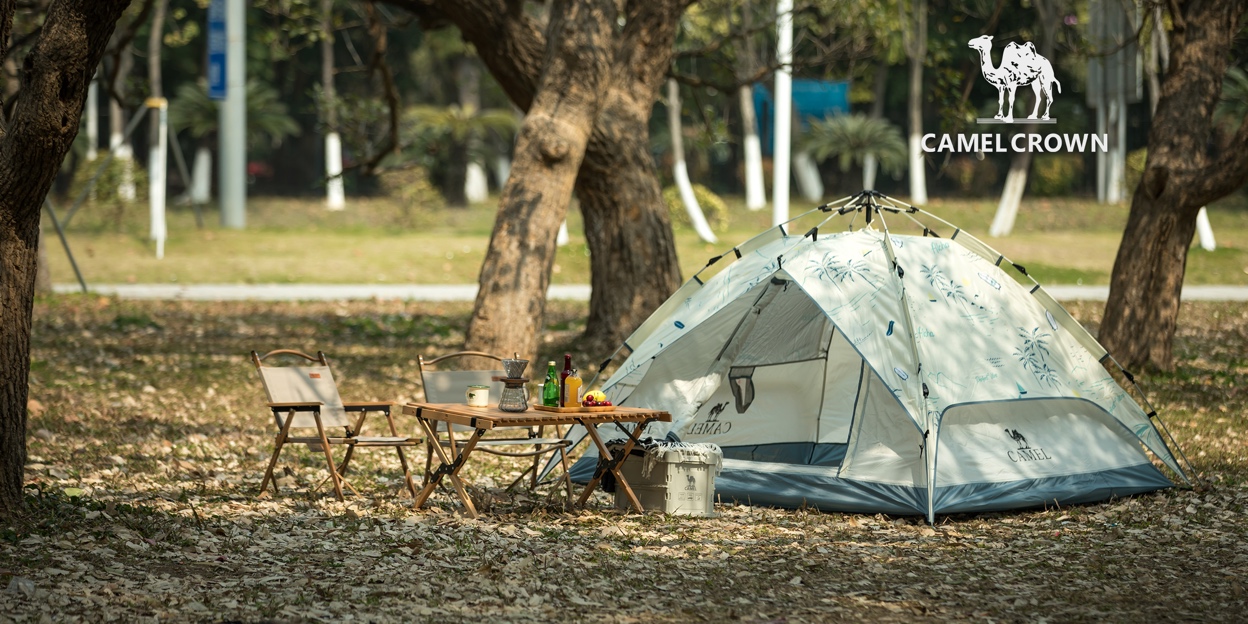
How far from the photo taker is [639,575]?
5734 millimetres

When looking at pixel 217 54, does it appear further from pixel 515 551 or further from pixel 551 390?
pixel 515 551

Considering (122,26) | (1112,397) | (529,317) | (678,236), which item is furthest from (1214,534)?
(122,26)

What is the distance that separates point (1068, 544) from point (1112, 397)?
178 cm

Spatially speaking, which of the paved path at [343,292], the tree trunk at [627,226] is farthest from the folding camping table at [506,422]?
the paved path at [343,292]

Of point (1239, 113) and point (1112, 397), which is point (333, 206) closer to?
point (1239, 113)

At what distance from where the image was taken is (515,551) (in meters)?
6.06

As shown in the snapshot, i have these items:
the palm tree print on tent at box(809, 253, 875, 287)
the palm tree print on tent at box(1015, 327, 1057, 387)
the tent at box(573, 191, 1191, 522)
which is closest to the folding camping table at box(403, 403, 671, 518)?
the tent at box(573, 191, 1191, 522)

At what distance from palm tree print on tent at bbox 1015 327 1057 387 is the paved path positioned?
1105 centimetres

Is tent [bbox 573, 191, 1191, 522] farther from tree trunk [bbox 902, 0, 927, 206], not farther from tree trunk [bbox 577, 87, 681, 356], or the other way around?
tree trunk [bbox 902, 0, 927, 206]

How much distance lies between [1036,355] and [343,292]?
44.6 feet

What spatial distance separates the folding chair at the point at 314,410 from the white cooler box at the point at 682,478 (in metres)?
1.38

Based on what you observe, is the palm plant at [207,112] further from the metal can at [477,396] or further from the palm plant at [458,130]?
the metal can at [477,396]

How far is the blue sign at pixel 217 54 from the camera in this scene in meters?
24.7

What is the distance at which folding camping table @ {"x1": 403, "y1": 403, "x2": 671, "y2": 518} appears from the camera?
6715mm
